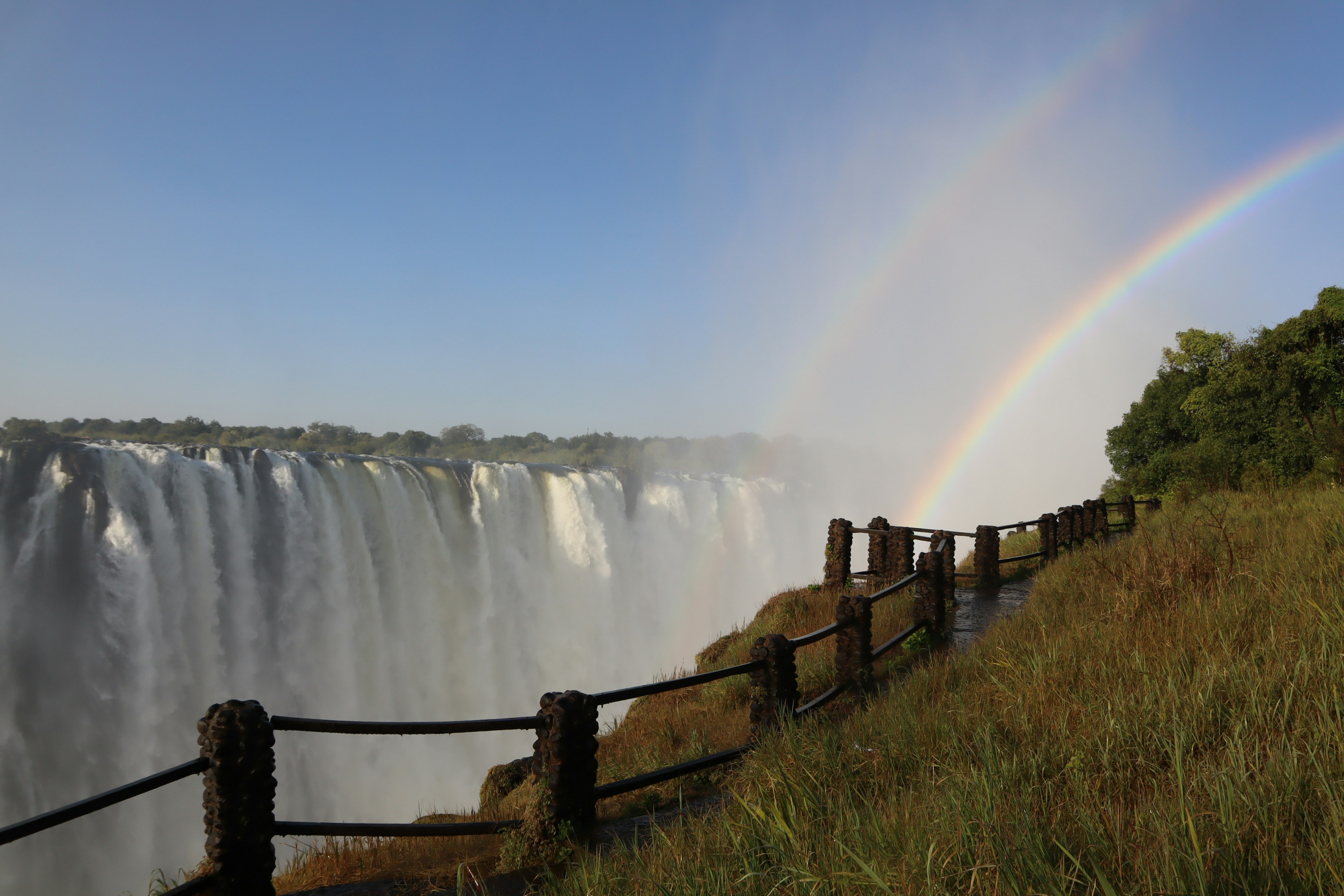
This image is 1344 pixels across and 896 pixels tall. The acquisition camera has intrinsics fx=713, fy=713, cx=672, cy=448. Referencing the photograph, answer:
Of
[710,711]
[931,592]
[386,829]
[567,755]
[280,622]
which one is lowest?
[280,622]

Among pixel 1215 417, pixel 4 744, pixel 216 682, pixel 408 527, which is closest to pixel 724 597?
pixel 408 527

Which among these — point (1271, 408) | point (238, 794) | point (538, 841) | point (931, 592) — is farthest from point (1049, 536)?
point (1271, 408)

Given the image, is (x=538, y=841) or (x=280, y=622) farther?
(x=280, y=622)

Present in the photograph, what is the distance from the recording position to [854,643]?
6062 mm

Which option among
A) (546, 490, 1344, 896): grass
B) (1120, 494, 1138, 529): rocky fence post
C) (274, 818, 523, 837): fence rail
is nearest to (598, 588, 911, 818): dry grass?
(546, 490, 1344, 896): grass

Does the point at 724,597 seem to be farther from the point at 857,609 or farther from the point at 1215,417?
the point at 857,609

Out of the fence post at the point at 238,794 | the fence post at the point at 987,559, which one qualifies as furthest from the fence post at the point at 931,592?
the fence post at the point at 238,794

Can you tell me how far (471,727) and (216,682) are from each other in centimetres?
2178

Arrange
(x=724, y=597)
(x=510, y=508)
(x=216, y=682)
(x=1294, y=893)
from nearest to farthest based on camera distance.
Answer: (x=1294, y=893)
(x=216, y=682)
(x=510, y=508)
(x=724, y=597)

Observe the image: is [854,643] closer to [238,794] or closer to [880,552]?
[238,794]

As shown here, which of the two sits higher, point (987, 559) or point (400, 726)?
point (400, 726)

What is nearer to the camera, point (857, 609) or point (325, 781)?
point (857, 609)

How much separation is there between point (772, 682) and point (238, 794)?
10.0ft

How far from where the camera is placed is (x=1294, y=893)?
1.80 metres
